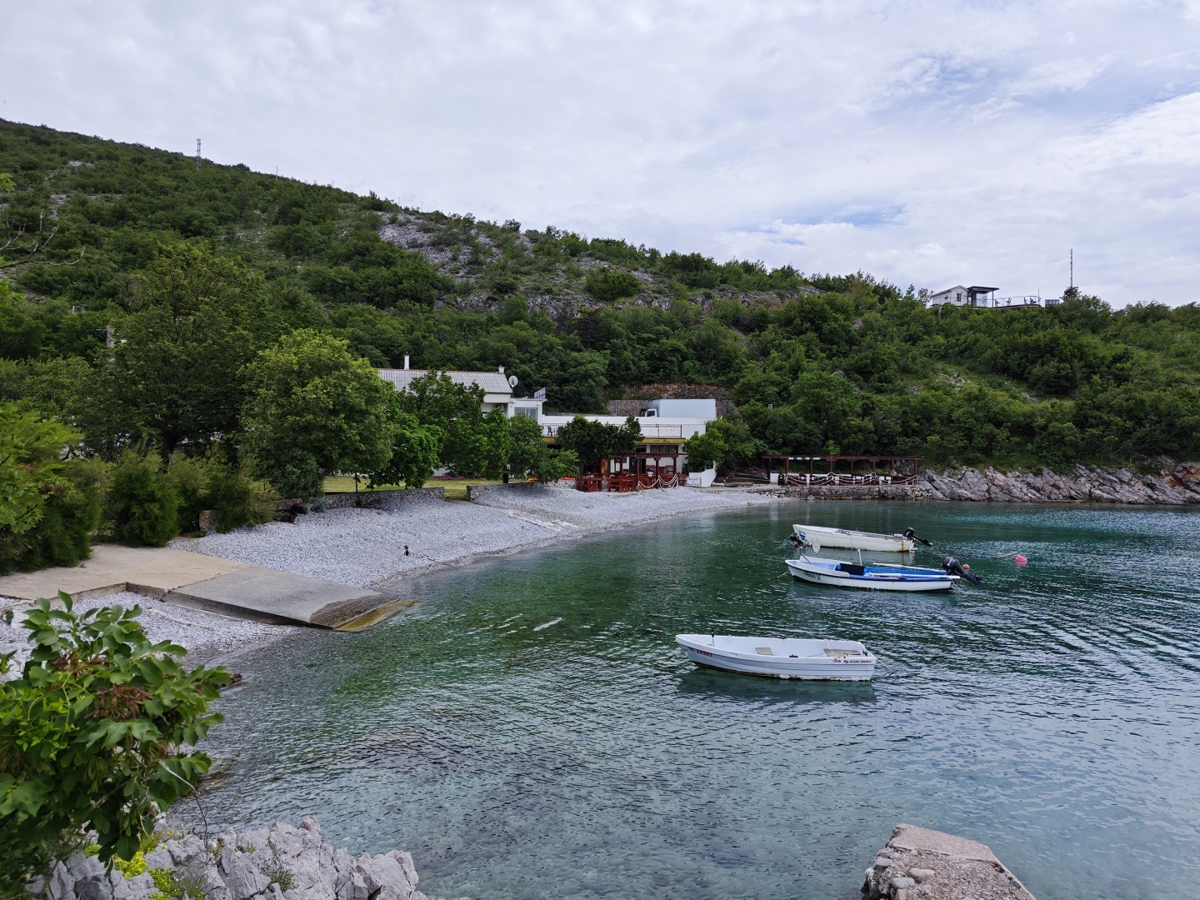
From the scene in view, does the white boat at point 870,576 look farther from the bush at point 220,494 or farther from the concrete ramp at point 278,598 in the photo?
the bush at point 220,494

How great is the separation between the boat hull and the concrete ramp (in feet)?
63.2

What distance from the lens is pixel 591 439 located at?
218 feet

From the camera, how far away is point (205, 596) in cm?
2261

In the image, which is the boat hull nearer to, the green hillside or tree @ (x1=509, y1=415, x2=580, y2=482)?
tree @ (x1=509, y1=415, x2=580, y2=482)

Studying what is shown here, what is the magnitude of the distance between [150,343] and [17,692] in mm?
37243

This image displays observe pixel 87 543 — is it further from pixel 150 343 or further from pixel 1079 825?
pixel 1079 825

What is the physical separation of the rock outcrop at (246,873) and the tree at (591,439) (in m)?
56.8

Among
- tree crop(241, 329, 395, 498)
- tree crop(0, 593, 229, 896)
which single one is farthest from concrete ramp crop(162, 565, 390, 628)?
tree crop(0, 593, 229, 896)

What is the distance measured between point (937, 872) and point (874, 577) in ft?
79.2

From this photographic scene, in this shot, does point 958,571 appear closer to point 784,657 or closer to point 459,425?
point 784,657

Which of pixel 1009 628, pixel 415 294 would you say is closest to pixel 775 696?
pixel 1009 628

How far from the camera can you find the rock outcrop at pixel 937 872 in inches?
372

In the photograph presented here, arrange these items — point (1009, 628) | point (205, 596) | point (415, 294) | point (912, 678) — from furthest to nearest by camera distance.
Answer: point (415, 294) < point (1009, 628) < point (205, 596) < point (912, 678)

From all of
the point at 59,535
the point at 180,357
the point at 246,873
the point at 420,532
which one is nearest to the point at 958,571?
the point at 420,532
